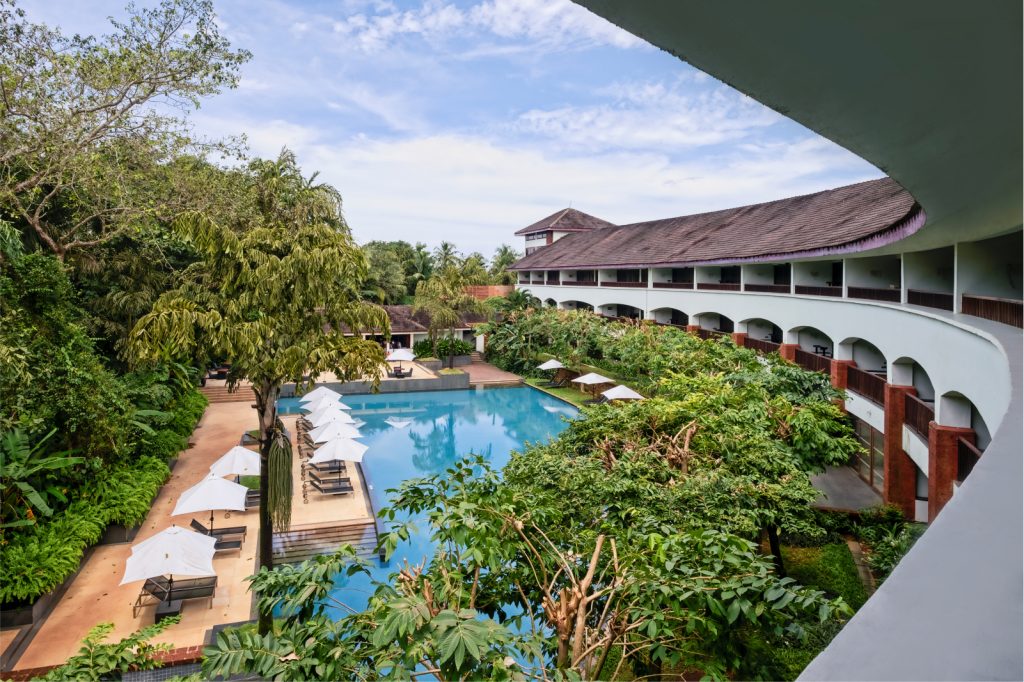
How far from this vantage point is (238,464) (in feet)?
53.3

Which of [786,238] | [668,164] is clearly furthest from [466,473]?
[668,164]

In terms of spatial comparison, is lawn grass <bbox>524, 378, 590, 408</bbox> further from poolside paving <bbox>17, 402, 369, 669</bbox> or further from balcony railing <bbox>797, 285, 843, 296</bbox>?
poolside paving <bbox>17, 402, 369, 669</bbox>

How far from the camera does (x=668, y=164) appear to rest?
26.0 m

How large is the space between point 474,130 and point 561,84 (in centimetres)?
2028

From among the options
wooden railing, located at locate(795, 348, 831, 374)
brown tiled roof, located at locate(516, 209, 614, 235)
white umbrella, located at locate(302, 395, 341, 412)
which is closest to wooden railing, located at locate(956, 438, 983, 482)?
wooden railing, located at locate(795, 348, 831, 374)

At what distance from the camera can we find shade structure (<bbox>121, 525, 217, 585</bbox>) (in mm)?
10688

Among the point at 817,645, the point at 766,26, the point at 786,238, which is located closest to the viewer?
the point at 766,26

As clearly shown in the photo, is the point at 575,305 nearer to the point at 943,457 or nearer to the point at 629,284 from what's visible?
the point at 629,284

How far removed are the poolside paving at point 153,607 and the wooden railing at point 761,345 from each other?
14112 millimetres

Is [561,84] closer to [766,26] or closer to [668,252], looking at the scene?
[766,26]

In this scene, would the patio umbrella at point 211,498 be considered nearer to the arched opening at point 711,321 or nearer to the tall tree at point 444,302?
the arched opening at point 711,321

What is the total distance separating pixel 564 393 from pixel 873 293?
52.2 ft

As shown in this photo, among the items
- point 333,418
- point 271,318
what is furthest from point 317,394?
point 271,318

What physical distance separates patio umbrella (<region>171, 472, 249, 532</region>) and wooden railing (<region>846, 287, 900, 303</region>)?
614 inches
